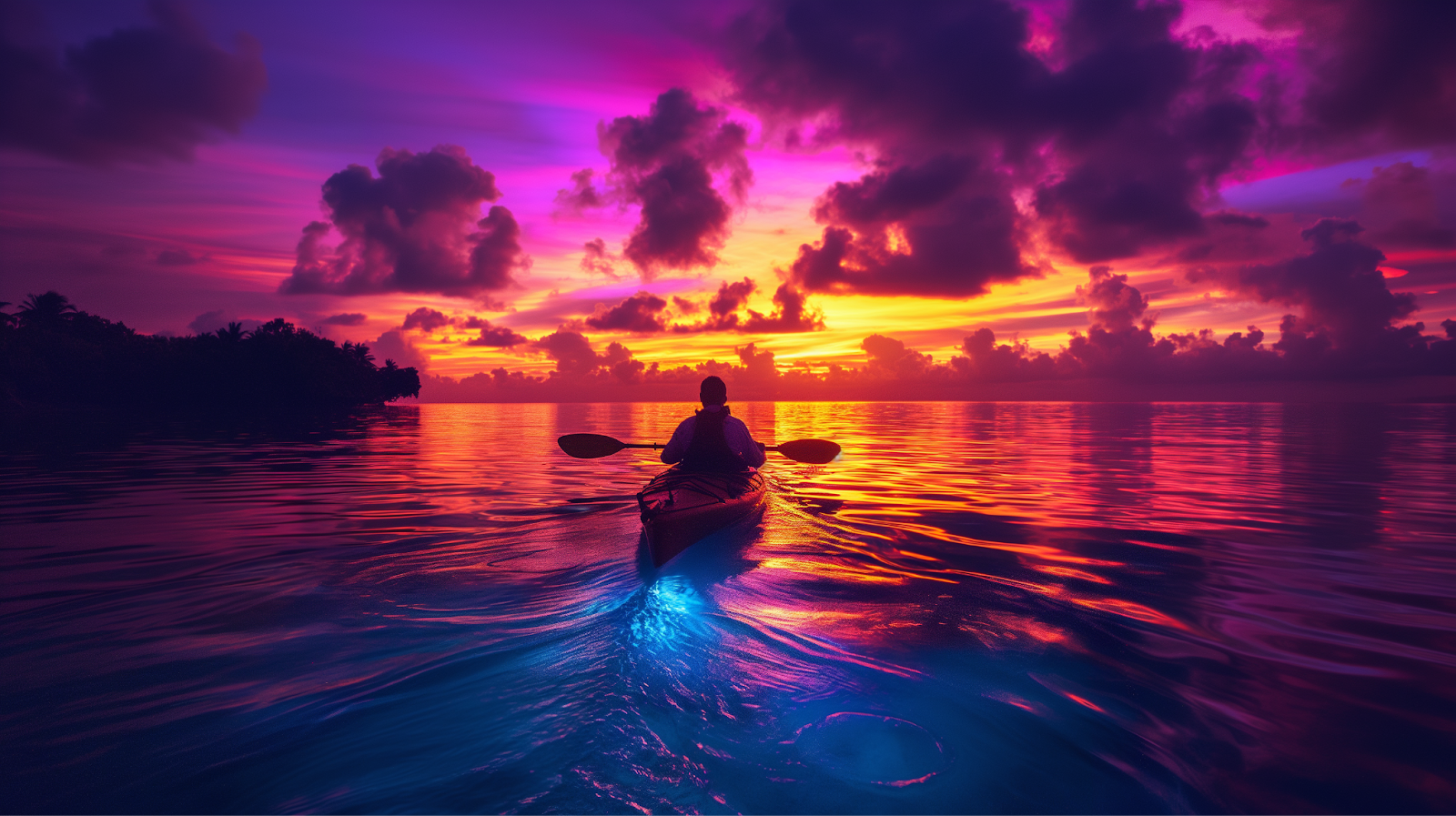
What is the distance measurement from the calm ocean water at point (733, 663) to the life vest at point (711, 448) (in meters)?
1.49

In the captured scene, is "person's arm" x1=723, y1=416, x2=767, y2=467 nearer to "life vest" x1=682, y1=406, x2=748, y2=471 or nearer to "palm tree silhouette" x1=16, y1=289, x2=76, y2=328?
"life vest" x1=682, y1=406, x2=748, y2=471

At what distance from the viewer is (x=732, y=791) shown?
3.14 m

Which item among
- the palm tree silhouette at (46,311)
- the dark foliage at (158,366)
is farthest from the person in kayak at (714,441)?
the palm tree silhouette at (46,311)

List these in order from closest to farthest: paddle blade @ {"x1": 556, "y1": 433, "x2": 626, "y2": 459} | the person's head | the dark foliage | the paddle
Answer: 1. the person's head
2. the paddle
3. paddle blade @ {"x1": 556, "y1": 433, "x2": 626, "y2": 459}
4. the dark foliage

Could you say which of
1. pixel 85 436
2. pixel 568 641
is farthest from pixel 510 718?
pixel 85 436

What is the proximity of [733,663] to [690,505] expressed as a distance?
3690 millimetres

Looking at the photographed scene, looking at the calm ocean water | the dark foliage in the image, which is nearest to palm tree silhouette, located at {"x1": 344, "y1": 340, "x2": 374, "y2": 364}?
the dark foliage

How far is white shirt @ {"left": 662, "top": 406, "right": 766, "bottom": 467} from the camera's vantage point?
10289 mm

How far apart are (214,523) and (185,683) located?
7133 millimetres

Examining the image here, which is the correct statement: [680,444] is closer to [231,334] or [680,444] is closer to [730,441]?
[730,441]

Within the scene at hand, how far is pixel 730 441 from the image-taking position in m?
10.3

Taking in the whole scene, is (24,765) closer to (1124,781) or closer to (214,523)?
(1124,781)

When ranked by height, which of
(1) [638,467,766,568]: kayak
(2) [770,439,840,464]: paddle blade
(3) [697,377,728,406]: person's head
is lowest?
(1) [638,467,766,568]: kayak

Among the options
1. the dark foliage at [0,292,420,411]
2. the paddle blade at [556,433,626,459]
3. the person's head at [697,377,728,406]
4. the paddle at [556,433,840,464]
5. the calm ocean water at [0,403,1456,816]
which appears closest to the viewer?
the calm ocean water at [0,403,1456,816]
